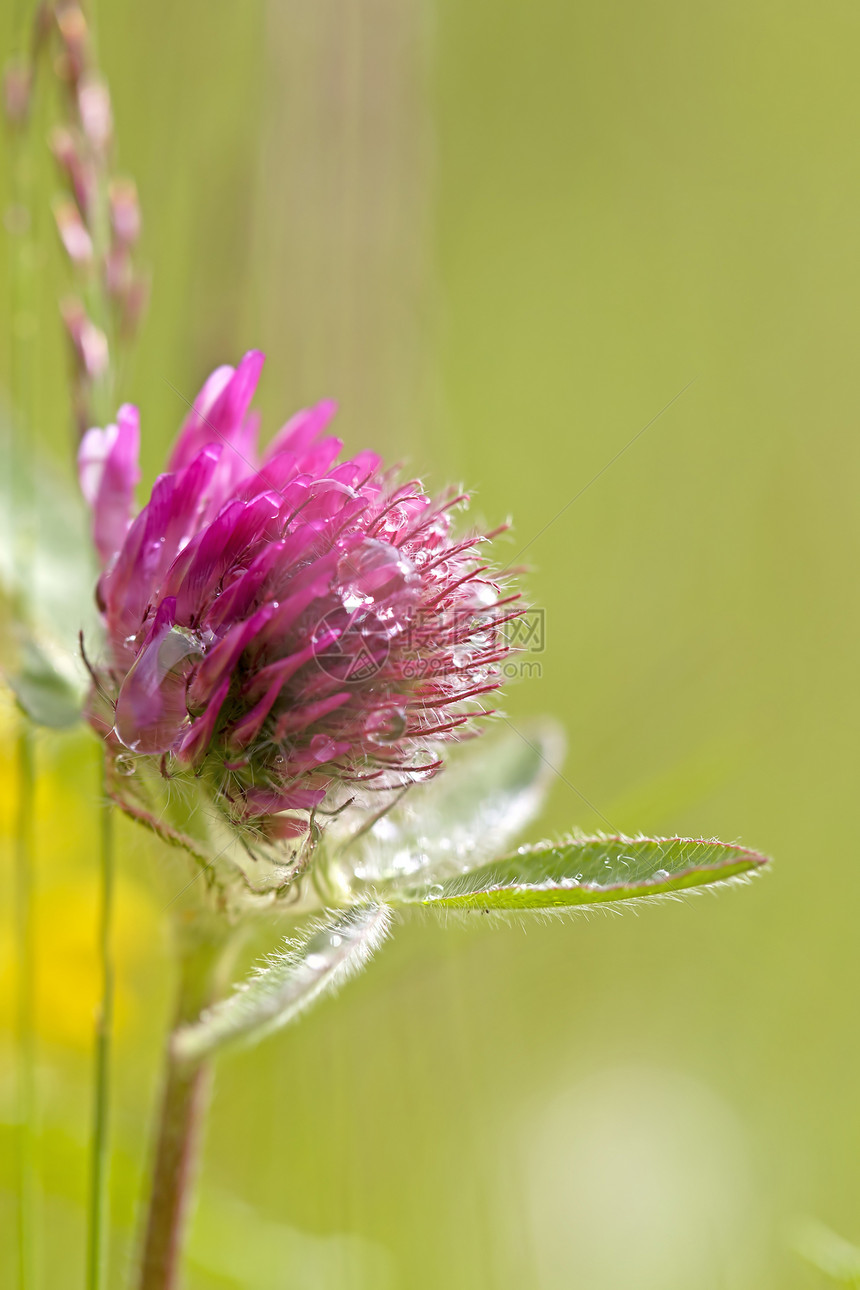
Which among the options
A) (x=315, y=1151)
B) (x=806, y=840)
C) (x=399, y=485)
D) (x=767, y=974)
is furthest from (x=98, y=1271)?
(x=806, y=840)

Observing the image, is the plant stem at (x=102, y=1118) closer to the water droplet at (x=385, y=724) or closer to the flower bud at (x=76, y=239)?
the water droplet at (x=385, y=724)

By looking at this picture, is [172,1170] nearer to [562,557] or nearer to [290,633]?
[290,633]

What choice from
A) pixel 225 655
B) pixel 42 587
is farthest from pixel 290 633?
pixel 42 587

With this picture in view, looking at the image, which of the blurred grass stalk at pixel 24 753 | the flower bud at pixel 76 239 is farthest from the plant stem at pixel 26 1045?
the flower bud at pixel 76 239

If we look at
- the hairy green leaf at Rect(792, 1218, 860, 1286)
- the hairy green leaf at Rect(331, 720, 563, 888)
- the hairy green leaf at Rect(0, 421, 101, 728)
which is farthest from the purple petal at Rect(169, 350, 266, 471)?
the hairy green leaf at Rect(792, 1218, 860, 1286)

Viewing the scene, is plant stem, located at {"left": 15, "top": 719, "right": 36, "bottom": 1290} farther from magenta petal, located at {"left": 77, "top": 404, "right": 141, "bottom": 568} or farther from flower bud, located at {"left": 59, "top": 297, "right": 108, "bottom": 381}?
flower bud, located at {"left": 59, "top": 297, "right": 108, "bottom": 381}
